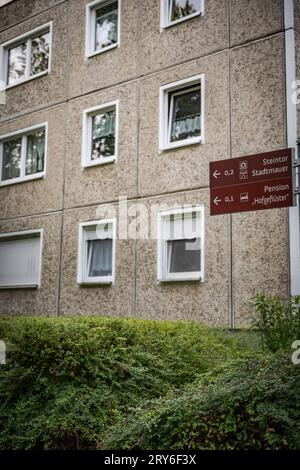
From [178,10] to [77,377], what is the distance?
10203mm

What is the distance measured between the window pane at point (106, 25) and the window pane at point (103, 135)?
1.86m

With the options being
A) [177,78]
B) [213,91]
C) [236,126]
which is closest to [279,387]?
[236,126]

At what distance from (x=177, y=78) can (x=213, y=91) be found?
1.18 m

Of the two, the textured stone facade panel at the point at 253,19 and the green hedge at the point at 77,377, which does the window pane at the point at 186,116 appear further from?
the green hedge at the point at 77,377

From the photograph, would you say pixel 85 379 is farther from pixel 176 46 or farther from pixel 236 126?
pixel 176 46

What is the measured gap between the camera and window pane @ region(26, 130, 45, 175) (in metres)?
17.0

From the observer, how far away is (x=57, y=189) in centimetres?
1608

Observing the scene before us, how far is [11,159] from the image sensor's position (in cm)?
1812

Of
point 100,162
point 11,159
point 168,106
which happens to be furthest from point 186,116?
point 11,159

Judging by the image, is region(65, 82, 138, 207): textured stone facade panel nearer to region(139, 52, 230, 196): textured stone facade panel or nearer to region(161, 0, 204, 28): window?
region(139, 52, 230, 196): textured stone facade panel

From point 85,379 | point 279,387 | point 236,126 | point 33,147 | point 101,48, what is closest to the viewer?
point 279,387

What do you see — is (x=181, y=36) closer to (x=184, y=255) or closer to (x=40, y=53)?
(x=184, y=255)

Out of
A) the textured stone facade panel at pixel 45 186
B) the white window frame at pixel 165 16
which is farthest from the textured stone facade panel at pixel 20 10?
the white window frame at pixel 165 16

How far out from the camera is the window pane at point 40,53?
1745cm
